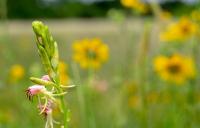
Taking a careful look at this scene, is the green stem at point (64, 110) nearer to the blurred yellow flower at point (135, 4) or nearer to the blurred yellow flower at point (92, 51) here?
the blurred yellow flower at point (92, 51)

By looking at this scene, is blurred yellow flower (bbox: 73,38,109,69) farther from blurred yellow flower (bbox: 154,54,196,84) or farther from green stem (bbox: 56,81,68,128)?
green stem (bbox: 56,81,68,128)

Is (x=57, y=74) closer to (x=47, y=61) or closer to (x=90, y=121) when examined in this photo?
(x=47, y=61)

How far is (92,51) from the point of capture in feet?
8.00

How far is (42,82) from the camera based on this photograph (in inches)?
25.6

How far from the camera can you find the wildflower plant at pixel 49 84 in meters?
0.65

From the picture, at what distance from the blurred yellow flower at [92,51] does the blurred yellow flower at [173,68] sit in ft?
0.75

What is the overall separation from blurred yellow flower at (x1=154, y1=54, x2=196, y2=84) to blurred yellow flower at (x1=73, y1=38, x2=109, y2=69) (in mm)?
230

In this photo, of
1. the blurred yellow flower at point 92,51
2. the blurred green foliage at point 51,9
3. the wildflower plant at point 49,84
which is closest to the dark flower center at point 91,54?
the blurred yellow flower at point 92,51

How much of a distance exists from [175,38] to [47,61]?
6.32ft

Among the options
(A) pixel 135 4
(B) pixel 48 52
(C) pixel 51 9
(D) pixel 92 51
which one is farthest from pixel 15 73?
(C) pixel 51 9

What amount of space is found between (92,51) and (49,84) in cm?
179

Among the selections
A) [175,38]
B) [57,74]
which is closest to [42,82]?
[57,74]

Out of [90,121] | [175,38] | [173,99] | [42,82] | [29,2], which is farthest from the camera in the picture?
[29,2]

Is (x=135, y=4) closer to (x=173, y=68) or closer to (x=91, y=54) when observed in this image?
(x=173, y=68)
